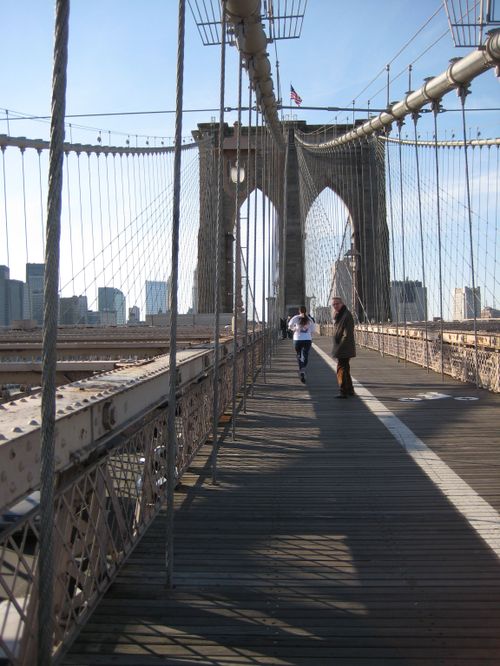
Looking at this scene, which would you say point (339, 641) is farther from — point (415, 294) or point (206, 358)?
point (415, 294)

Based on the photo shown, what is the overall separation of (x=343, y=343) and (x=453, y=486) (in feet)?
13.5

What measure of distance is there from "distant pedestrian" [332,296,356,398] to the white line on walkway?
148 centimetres

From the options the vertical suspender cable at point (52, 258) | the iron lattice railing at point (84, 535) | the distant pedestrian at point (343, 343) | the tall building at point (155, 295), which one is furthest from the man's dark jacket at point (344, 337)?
the tall building at point (155, 295)

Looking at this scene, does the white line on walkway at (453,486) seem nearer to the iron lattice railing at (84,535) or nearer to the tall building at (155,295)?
the iron lattice railing at (84,535)

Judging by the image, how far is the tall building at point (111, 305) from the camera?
17031 millimetres

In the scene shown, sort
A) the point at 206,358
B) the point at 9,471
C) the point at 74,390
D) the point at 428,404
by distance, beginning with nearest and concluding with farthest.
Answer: the point at 9,471 < the point at 74,390 < the point at 206,358 < the point at 428,404

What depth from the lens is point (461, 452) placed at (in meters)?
4.99

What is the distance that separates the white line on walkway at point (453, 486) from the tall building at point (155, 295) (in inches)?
553

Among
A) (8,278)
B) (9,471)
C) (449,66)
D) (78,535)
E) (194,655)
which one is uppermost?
(449,66)

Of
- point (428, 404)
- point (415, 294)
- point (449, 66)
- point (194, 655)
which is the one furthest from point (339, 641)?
point (415, 294)

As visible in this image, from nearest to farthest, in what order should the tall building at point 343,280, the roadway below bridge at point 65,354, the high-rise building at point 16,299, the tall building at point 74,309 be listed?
the roadway below bridge at point 65,354 < the high-rise building at point 16,299 < the tall building at point 74,309 < the tall building at point 343,280

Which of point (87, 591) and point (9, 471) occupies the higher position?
point (9, 471)

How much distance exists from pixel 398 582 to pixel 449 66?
7100 mm

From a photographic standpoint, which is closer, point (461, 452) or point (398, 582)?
point (398, 582)
